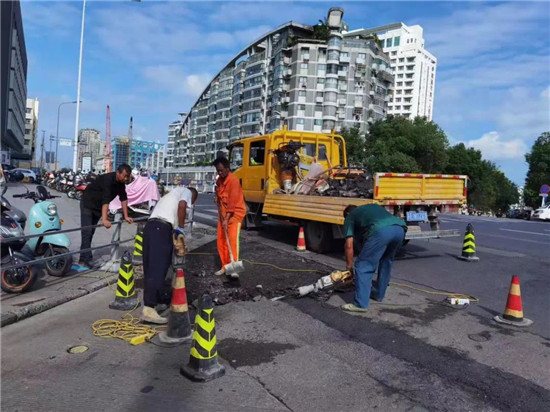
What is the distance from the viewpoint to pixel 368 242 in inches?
203

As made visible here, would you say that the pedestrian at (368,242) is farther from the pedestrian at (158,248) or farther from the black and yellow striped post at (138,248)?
the black and yellow striped post at (138,248)

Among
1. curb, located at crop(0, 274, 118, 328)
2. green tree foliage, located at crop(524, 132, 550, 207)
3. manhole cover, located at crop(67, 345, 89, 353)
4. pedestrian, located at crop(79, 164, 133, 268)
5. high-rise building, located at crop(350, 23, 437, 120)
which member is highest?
high-rise building, located at crop(350, 23, 437, 120)

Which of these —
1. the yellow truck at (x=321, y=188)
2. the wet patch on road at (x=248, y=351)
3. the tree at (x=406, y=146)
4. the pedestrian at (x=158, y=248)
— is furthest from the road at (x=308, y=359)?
the tree at (x=406, y=146)

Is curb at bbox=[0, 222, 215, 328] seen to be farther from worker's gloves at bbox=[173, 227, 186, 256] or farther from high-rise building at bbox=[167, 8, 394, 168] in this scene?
high-rise building at bbox=[167, 8, 394, 168]

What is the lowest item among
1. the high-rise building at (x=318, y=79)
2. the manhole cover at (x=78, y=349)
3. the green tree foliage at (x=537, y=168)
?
the manhole cover at (x=78, y=349)

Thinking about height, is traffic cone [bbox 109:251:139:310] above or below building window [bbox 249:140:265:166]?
below

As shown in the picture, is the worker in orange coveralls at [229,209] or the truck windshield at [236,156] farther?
the truck windshield at [236,156]

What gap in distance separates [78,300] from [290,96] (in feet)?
240

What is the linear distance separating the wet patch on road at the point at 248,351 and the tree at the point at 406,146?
42.6 metres

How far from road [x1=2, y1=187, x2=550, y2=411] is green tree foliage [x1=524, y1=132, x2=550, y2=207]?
180 feet

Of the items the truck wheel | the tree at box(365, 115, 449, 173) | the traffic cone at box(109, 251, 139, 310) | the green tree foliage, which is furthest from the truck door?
the green tree foliage

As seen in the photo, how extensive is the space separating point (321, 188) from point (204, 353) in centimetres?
635

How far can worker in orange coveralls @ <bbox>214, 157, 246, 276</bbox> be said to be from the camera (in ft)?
21.4

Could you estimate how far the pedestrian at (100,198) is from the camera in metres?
6.32
